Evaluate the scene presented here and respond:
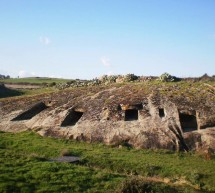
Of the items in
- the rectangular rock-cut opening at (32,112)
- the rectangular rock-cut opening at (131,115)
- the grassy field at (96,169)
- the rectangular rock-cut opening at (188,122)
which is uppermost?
the rectangular rock-cut opening at (32,112)

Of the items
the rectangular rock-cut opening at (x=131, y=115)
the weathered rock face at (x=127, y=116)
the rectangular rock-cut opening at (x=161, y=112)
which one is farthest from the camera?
the rectangular rock-cut opening at (x=131, y=115)

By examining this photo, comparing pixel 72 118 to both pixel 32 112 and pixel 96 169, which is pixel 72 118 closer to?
pixel 32 112

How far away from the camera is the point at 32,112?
38.2m

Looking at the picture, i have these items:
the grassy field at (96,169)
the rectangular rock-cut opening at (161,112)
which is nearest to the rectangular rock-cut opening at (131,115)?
the rectangular rock-cut opening at (161,112)

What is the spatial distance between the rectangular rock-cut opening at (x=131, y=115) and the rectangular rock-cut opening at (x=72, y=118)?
17.3ft

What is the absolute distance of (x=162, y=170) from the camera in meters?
22.6

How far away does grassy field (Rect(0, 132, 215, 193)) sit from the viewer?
16719 millimetres

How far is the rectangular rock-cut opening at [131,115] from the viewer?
32.5m

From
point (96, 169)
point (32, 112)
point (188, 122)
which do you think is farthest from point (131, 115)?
point (96, 169)

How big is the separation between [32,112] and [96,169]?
19.6 m

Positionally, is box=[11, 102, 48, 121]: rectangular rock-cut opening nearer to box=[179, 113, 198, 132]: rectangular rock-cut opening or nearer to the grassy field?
the grassy field

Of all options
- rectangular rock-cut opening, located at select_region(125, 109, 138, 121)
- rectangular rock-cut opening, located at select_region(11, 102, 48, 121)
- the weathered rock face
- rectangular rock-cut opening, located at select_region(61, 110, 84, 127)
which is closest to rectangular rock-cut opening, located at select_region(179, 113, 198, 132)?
the weathered rock face

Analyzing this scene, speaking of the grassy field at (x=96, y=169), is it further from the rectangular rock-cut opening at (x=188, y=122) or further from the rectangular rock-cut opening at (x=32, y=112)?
the rectangular rock-cut opening at (x=32, y=112)

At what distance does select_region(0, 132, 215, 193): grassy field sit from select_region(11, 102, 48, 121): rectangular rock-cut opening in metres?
4.91
